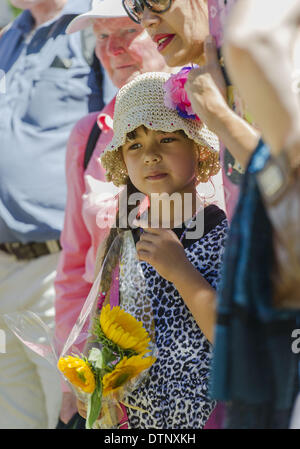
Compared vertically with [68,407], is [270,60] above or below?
above

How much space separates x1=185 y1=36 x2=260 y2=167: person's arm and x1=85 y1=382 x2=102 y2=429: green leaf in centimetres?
82

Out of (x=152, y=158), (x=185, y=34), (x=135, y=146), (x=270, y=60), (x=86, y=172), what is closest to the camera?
(x=270, y=60)

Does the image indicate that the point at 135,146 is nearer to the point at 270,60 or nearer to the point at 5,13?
the point at 270,60

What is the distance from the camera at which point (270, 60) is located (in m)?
1.25

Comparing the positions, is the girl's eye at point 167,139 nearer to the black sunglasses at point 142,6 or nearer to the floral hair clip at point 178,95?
the floral hair clip at point 178,95

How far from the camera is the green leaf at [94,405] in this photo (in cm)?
213

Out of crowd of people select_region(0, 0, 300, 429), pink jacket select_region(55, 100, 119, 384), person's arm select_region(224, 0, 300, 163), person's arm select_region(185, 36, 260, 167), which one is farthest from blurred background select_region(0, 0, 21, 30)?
person's arm select_region(224, 0, 300, 163)

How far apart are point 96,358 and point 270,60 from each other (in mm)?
1160

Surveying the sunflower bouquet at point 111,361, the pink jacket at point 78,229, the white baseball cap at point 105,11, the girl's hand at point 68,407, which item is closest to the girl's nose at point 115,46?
the white baseball cap at point 105,11

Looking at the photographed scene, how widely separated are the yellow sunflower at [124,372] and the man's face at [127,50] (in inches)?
58.1

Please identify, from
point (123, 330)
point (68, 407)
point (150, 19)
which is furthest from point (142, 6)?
point (68, 407)

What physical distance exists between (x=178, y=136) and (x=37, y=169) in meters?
1.38

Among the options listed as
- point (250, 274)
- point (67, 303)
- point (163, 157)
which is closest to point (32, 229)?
point (67, 303)

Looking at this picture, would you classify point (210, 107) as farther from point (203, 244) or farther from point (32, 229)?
point (32, 229)
